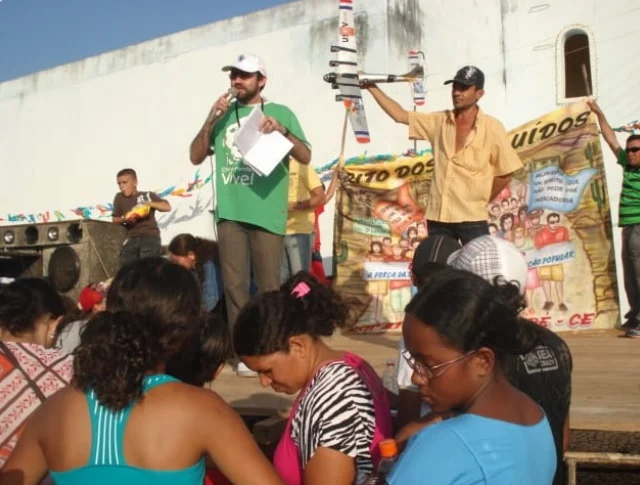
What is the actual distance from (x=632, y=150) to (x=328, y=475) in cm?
486

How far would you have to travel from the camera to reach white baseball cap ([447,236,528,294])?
2.72m

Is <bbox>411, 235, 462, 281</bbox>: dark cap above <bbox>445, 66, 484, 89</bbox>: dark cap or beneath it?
beneath

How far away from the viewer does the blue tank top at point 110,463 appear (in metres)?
2.12

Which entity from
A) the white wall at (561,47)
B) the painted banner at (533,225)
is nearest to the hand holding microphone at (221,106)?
the painted banner at (533,225)

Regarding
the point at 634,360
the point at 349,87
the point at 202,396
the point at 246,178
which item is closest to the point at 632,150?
the point at 634,360

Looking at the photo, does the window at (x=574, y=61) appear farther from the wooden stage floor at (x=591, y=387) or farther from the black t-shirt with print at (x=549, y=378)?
the black t-shirt with print at (x=549, y=378)

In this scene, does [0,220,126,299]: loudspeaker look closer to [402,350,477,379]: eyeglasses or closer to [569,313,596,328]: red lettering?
[569,313,596,328]: red lettering

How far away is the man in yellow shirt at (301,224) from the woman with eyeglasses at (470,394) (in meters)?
4.43

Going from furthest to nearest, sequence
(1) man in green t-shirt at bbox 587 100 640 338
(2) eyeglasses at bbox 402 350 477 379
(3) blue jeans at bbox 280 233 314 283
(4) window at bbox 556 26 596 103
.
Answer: (4) window at bbox 556 26 596 103, (3) blue jeans at bbox 280 233 314 283, (1) man in green t-shirt at bbox 587 100 640 338, (2) eyeglasses at bbox 402 350 477 379

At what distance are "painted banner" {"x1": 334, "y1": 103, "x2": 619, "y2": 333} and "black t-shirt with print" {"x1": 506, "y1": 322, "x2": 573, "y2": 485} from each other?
4.33 metres

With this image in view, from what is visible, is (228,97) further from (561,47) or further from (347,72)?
(561,47)

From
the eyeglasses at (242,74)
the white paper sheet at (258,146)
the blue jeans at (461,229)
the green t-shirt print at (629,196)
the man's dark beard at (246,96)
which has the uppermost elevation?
the eyeglasses at (242,74)

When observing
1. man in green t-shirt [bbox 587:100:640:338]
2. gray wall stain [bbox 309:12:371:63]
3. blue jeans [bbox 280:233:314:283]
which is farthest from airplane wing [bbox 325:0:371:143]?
gray wall stain [bbox 309:12:371:63]

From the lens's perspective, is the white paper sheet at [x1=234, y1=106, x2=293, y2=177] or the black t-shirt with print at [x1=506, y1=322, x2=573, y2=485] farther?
the white paper sheet at [x1=234, y1=106, x2=293, y2=177]
